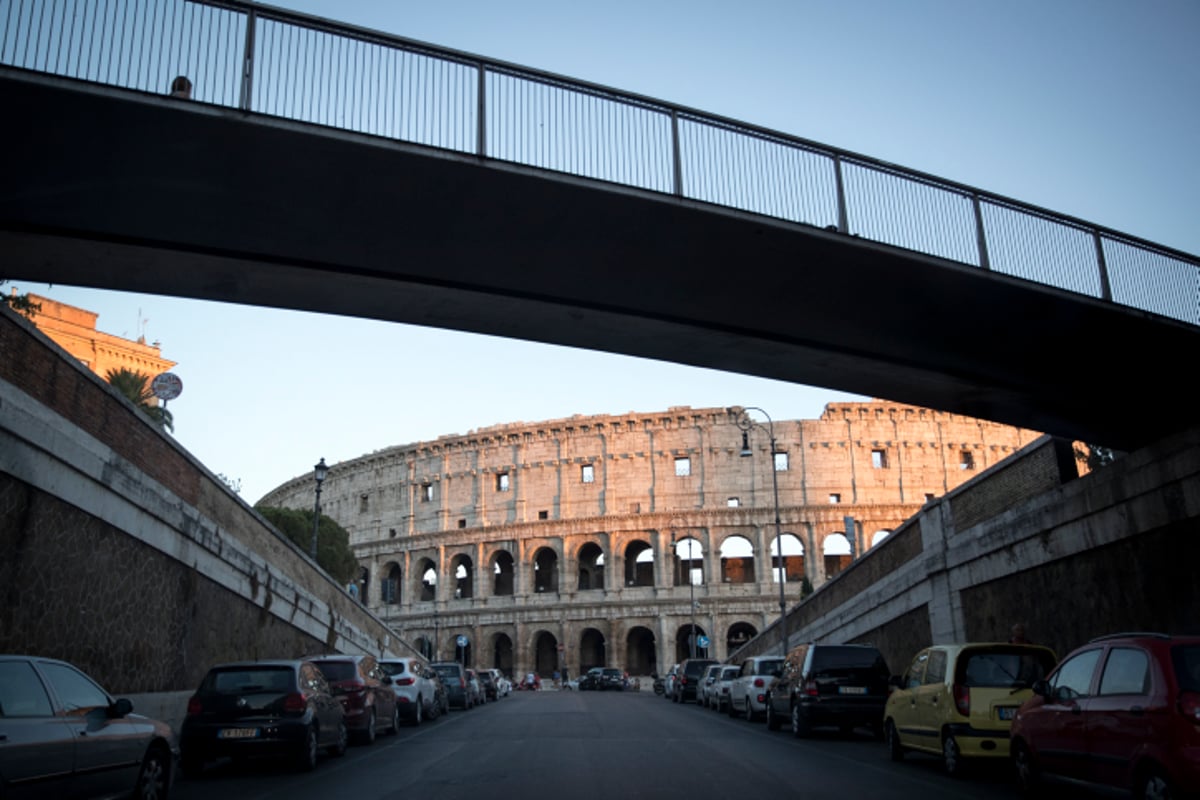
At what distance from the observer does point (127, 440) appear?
1659 centimetres

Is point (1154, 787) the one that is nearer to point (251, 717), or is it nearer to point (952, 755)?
point (952, 755)

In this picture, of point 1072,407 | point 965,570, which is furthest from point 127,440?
point 965,570

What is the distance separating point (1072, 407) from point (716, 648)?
190 ft

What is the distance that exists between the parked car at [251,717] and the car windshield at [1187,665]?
1010 cm

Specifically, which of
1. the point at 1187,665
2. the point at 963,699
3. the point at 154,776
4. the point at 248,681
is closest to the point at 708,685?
the point at 963,699

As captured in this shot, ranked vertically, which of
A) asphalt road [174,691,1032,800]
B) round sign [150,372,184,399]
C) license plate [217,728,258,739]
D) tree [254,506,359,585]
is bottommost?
asphalt road [174,691,1032,800]

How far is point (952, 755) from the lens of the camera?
1223 cm

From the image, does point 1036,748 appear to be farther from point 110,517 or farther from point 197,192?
point 110,517

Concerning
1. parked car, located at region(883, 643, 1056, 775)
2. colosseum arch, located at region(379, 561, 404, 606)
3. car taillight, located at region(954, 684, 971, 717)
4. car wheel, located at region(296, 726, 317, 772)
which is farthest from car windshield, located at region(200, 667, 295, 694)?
colosseum arch, located at region(379, 561, 404, 606)

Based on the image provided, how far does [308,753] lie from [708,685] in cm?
2323

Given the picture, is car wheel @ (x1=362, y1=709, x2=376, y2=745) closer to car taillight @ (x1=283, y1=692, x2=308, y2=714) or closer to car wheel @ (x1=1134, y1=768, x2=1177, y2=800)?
car taillight @ (x1=283, y1=692, x2=308, y2=714)

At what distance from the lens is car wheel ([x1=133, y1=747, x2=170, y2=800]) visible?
9273mm

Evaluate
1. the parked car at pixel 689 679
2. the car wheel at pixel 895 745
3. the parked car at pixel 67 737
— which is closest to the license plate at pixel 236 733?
the parked car at pixel 67 737

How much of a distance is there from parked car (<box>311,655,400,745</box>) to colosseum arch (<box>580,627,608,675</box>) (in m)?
58.6
